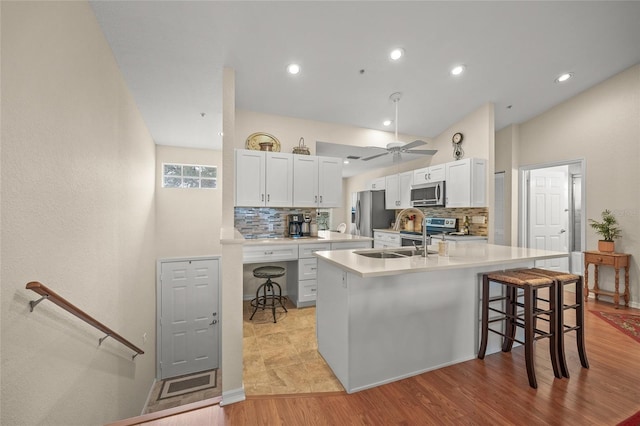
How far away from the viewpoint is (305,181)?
4020 mm

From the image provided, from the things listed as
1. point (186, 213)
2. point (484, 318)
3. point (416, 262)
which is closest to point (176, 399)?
point (186, 213)

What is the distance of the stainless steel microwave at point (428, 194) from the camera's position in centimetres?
453

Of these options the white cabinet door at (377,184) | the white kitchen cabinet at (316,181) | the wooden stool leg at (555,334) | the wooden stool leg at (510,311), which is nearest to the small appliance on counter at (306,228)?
the white kitchen cabinet at (316,181)

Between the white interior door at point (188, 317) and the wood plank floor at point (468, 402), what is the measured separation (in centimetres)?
356

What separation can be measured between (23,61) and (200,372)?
17.1 ft

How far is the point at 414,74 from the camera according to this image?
130 inches

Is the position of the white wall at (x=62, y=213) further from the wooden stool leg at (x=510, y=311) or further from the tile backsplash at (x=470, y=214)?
the tile backsplash at (x=470, y=214)

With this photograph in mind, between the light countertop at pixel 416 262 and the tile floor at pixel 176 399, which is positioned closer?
the light countertop at pixel 416 262

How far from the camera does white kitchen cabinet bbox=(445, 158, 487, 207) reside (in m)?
4.09

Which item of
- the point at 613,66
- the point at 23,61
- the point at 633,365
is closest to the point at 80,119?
the point at 23,61

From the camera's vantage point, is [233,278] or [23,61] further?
[233,278]

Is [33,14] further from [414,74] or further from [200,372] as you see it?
[200,372]

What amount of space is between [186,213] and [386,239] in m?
3.88

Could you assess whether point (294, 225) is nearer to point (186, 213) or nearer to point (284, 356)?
point (284, 356)
